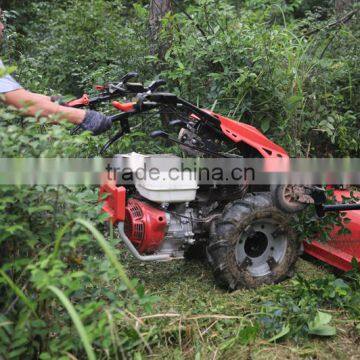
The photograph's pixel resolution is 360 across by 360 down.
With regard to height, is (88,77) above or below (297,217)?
above

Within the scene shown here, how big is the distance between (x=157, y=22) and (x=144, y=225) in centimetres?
326

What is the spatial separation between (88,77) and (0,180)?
12.3 feet

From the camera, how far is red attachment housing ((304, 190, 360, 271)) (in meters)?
3.69

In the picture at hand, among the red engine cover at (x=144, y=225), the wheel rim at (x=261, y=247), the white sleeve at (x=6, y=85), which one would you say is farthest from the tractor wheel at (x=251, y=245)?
the white sleeve at (x=6, y=85)

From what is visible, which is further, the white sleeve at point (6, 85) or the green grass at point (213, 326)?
the white sleeve at point (6, 85)

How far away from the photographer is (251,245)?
3.81 meters

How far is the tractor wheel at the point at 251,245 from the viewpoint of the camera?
3.54 metres

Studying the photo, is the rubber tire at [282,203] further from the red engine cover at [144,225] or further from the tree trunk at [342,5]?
the tree trunk at [342,5]

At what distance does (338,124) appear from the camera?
5.04 m

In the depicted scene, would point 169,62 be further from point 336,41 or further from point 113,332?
point 113,332

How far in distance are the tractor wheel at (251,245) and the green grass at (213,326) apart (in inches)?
4.3

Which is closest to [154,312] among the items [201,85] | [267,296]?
[267,296]

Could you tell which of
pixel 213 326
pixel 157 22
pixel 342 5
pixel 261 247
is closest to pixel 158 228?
pixel 213 326

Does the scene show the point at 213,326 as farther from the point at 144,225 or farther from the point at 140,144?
the point at 140,144
